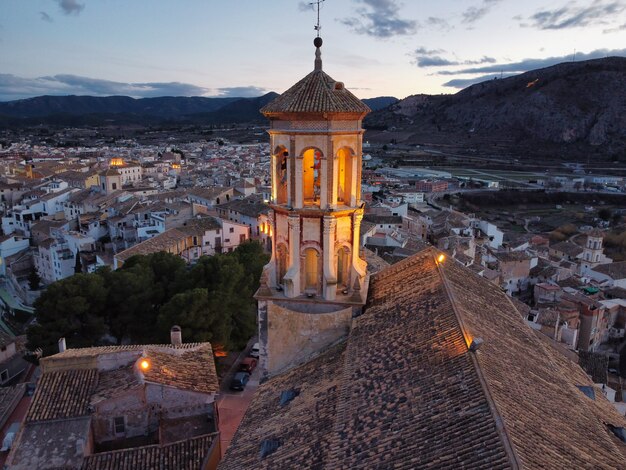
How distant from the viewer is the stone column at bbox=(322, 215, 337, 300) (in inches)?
548

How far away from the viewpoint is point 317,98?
13492mm

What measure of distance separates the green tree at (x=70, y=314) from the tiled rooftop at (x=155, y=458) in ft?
35.0

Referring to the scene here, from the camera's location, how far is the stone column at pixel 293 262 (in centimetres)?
1416

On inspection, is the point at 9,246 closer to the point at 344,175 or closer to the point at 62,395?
the point at 62,395

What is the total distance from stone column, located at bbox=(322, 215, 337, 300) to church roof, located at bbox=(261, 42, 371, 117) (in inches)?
117

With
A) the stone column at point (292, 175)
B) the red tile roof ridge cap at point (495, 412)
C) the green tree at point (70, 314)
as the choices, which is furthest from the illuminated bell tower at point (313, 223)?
the green tree at point (70, 314)

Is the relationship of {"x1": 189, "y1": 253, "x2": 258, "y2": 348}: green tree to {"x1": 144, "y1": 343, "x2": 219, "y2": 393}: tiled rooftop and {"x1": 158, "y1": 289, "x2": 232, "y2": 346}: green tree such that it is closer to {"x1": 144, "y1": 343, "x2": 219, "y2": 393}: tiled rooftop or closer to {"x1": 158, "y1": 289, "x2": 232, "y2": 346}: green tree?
{"x1": 158, "y1": 289, "x2": 232, "y2": 346}: green tree

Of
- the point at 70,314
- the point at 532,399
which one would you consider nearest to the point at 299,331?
the point at 532,399

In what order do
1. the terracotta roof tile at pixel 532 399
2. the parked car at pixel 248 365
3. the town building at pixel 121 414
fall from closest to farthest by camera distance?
1. the terracotta roof tile at pixel 532 399
2. the town building at pixel 121 414
3. the parked car at pixel 248 365

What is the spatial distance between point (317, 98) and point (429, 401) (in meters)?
8.33

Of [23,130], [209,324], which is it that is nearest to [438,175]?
[209,324]

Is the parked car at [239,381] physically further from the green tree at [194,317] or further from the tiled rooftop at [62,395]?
the tiled rooftop at [62,395]

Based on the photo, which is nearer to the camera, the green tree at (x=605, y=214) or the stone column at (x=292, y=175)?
the stone column at (x=292, y=175)

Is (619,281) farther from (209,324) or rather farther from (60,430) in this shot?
(60,430)
